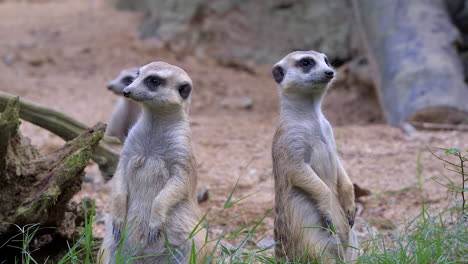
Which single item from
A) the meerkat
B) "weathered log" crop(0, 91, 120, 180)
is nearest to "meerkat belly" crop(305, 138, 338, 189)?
"weathered log" crop(0, 91, 120, 180)

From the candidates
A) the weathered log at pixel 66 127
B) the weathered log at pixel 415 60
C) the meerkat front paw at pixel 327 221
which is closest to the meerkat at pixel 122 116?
the weathered log at pixel 66 127

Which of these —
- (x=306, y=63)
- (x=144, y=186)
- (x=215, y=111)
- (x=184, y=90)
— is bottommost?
(x=215, y=111)

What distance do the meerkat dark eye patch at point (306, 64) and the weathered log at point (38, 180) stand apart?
121cm

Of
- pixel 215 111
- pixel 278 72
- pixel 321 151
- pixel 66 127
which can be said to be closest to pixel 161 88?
pixel 278 72

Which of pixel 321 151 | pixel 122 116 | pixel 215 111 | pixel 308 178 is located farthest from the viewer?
pixel 215 111

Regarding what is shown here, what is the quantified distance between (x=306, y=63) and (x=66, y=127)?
1.76 meters

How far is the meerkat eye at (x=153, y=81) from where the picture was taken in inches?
127

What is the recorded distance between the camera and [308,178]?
3176 mm

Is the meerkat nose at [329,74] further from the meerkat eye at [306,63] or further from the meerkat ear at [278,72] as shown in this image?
the meerkat ear at [278,72]

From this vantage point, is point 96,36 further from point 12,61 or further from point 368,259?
point 368,259

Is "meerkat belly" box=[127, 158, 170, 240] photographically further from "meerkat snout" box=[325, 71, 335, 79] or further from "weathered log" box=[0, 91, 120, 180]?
"meerkat snout" box=[325, 71, 335, 79]

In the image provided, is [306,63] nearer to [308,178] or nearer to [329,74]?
[329,74]

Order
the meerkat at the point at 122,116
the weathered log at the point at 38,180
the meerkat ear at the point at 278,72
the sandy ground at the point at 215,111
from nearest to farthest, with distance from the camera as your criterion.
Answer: the weathered log at the point at 38,180 < the meerkat ear at the point at 278,72 < the sandy ground at the point at 215,111 < the meerkat at the point at 122,116

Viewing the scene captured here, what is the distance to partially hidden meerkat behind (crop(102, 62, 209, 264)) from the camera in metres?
3.06
